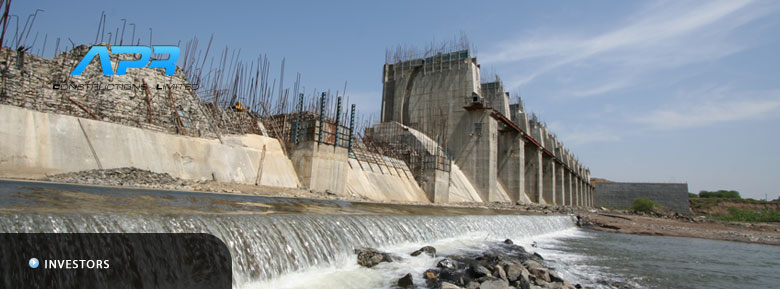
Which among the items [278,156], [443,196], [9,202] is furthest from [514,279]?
[443,196]

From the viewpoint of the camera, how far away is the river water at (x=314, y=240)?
5047 millimetres

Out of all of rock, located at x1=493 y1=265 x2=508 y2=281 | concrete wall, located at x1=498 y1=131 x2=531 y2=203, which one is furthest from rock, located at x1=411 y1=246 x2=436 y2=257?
concrete wall, located at x1=498 y1=131 x2=531 y2=203

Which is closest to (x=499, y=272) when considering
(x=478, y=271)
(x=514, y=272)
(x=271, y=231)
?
(x=514, y=272)

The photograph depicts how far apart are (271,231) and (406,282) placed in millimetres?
2177

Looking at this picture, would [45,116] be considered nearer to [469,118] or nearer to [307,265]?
[307,265]

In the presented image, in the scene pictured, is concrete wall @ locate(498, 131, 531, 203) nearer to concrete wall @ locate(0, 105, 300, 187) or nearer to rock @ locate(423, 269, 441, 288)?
concrete wall @ locate(0, 105, 300, 187)

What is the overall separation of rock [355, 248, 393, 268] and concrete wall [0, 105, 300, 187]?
9.02 metres

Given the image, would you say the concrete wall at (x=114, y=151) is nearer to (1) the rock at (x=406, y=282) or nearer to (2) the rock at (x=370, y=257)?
(2) the rock at (x=370, y=257)

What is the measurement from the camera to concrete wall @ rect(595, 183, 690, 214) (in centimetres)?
6135

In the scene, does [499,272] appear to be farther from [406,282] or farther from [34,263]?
[34,263]


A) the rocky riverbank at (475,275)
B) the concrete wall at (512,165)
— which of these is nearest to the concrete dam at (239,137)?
the concrete wall at (512,165)

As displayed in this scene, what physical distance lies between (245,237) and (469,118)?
31.4m

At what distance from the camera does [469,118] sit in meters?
35.7

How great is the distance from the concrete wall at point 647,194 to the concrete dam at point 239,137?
3748cm
